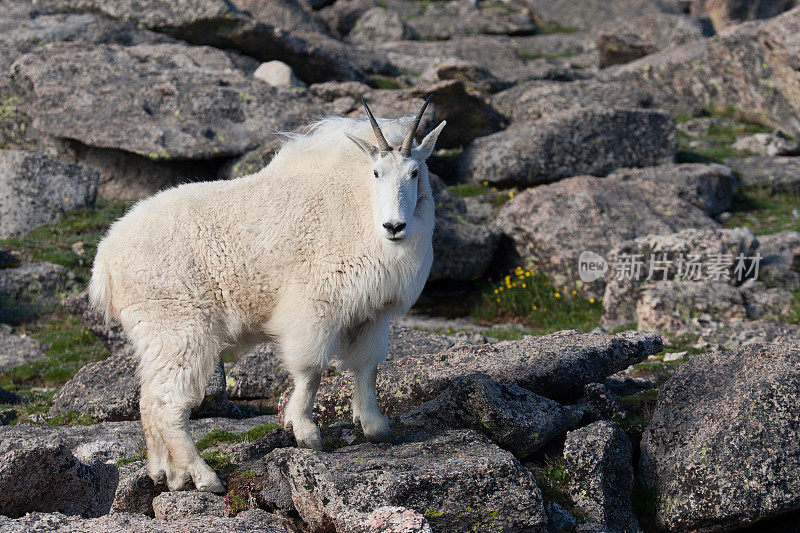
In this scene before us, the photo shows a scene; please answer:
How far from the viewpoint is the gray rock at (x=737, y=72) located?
25844 mm

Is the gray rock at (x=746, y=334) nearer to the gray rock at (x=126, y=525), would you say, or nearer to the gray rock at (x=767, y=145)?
the gray rock at (x=126, y=525)

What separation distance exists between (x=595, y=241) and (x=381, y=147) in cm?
1132

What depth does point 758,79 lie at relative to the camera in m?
28.1

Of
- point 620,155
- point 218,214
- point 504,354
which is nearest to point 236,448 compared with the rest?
point 218,214

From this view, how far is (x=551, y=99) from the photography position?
25.6m

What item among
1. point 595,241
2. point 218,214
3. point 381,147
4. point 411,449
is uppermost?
point 381,147

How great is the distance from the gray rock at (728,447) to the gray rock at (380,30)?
3677 centimetres

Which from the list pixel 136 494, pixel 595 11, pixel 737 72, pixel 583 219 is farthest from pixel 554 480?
pixel 595 11

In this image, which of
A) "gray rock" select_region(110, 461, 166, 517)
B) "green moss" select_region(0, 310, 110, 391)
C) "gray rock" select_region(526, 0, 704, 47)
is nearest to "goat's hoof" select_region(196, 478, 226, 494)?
"gray rock" select_region(110, 461, 166, 517)

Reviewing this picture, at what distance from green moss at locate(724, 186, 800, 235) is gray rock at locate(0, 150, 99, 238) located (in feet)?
56.2

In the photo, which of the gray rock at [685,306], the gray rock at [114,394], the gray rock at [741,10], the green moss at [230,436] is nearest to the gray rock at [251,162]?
the gray rock at [114,394]

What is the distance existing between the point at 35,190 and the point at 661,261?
48.6 feet

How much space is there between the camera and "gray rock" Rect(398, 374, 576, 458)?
8.37 meters

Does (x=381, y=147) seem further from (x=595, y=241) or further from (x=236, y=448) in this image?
(x=595, y=241)
